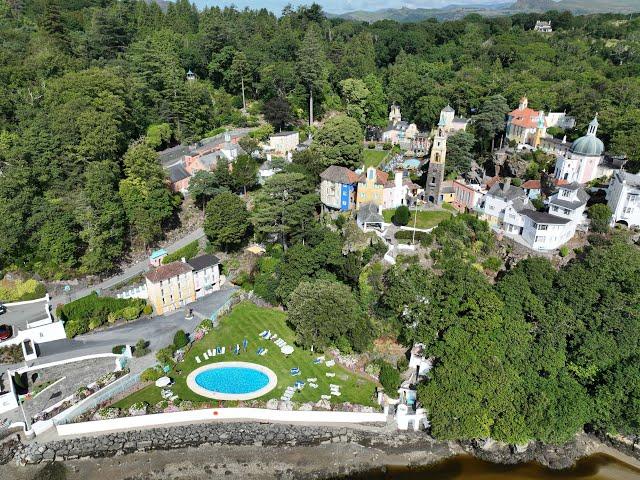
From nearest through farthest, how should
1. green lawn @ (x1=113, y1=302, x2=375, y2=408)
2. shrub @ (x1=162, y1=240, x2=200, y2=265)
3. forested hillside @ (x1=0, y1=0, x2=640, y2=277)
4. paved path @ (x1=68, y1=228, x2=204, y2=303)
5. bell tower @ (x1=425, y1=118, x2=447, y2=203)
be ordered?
green lawn @ (x1=113, y1=302, x2=375, y2=408) < paved path @ (x1=68, y1=228, x2=204, y2=303) < forested hillside @ (x1=0, y1=0, x2=640, y2=277) < shrub @ (x1=162, y1=240, x2=200, y2=265) < bell tower @ (x1=425, y1=118, x2=447, y2=203)

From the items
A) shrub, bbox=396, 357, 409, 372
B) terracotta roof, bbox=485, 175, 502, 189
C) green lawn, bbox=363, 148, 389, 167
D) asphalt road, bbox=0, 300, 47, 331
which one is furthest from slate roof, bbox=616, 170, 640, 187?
asphalt road, bbox=0, 300, 47, 331

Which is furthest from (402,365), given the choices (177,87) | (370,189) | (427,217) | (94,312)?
(177,87)

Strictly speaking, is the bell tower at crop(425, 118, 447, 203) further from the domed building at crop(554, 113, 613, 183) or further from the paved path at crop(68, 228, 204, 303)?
the paved path at crop(68, 228, 204, 303)

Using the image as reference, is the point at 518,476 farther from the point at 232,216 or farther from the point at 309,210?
the point at 232,216

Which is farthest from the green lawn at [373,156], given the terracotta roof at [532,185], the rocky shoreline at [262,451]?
the rocky shoreline at [262,451]

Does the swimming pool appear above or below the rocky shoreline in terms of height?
above

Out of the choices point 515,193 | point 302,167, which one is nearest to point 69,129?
point 302,167

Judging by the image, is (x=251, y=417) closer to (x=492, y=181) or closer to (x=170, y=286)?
(x=170, y=286)
